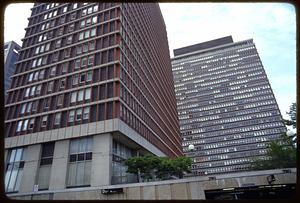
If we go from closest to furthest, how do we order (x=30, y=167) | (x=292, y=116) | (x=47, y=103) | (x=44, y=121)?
(x=292, y=116) → (x=30, y=167) → (x=44, y=121) → (x=47, y=103)

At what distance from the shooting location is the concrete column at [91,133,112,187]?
23.3m

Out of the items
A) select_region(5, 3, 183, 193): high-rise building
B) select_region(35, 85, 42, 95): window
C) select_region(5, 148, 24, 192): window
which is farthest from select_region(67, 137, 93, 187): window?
select_region(35, 85, 42, 95): window

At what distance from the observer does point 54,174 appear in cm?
2523

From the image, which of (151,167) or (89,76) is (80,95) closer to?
(89,76)

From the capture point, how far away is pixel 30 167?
26.8m

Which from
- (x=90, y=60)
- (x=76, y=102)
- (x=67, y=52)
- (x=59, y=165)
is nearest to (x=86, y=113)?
(x=76, y=102)

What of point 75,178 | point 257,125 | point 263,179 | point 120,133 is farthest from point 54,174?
point 257,125

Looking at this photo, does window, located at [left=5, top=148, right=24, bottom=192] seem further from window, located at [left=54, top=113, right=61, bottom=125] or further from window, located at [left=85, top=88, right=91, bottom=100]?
window, located at [left=85, top=88, right=91, bottom=100]

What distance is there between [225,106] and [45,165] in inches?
3831

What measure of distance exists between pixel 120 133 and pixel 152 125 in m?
14.4

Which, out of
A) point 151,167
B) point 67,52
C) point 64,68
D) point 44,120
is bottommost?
point 151,167

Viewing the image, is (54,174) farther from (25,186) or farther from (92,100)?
(92,100)

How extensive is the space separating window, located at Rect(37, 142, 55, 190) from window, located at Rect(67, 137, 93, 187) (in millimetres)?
2434

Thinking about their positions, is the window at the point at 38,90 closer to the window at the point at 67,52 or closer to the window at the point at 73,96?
the window at the point at 67,52
